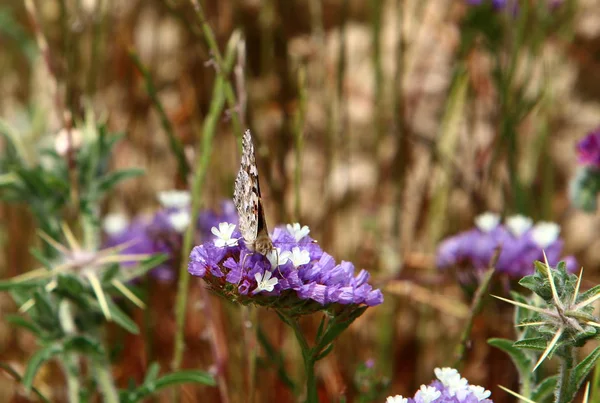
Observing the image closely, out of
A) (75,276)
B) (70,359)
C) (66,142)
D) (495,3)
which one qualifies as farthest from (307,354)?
(495,3)

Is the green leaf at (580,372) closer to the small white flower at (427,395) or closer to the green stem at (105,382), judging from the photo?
the small white flower at (427,395)

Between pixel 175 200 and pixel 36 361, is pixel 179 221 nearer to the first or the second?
Answer: pixel 175 200

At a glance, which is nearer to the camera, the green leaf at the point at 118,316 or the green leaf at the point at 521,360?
the green leaf at the point at 521,360

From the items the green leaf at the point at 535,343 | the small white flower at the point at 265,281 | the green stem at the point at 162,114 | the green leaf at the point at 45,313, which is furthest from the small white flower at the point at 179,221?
the green leaf at the point at 535,343

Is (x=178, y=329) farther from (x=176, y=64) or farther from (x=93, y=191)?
(x=176, y=64)

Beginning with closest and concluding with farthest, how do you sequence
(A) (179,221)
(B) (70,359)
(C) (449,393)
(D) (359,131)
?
(C) (449,393), (B) (70,359), (A) (179,221), (D) (359,131)

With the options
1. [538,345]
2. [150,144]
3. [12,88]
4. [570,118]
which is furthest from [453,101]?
[12,88]
